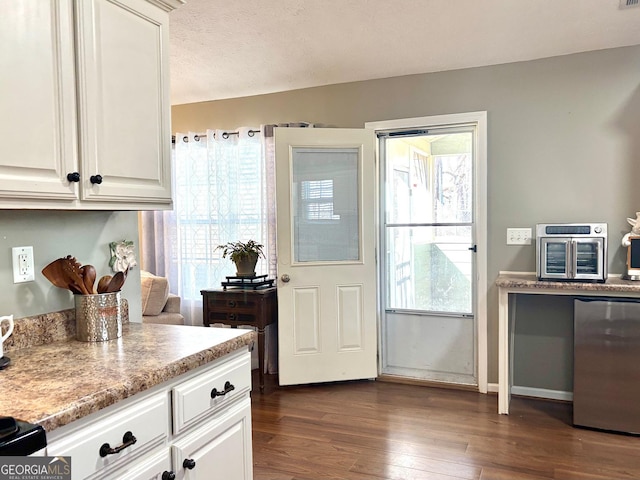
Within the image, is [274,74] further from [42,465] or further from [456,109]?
[42,465]

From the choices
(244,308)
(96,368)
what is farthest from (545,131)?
(96,368)

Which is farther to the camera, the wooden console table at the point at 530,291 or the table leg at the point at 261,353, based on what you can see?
the table leg at the point at 261,353

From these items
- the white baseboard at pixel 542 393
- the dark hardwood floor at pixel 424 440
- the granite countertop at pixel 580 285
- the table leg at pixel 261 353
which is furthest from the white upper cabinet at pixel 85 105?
the white baseboard at pixel 542 393

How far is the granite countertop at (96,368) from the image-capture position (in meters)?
1.10

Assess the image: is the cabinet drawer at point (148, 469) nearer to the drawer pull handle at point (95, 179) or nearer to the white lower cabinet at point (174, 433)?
the white lower cabinet at point (174, 433)

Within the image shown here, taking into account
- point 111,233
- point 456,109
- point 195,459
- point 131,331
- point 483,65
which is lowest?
point 195,459

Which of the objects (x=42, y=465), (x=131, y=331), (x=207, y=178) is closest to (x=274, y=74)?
(x=207, y=178)

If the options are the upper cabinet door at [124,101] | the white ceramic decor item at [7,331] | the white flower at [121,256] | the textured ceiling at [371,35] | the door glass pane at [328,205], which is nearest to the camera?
the white ceramic decor item at [7,331]

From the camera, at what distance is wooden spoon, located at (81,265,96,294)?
1.69m

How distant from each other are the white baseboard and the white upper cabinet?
2905mm

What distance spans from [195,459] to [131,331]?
59cm

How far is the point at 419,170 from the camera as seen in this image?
152 inches

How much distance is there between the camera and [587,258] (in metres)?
3.01

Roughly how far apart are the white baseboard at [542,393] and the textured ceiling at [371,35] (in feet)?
7.77
